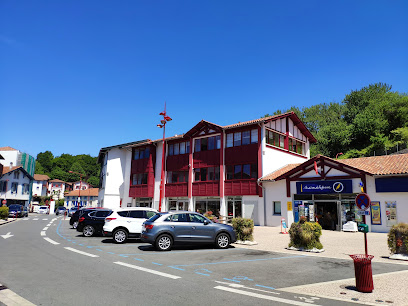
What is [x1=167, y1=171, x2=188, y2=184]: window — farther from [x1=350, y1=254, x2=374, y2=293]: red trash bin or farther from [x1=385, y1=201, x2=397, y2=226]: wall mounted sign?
[x1=350, y1=254, x2=374, y2=293]: red trash bin

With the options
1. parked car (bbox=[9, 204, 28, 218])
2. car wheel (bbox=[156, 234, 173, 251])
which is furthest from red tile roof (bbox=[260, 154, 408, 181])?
parked car (bbox=[9, 204, 28, 218])

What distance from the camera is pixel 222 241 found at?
45.5 feet

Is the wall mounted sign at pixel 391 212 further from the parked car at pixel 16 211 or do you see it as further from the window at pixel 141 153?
the parked car at pixel 16 211

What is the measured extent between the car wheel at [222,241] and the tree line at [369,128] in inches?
1279

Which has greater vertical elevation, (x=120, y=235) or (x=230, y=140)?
(x=230, y=140)

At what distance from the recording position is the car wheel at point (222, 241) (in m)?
13.8

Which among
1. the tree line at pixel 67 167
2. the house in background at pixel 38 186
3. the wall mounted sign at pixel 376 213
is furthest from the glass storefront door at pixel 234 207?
the tree line at pixel 67 167

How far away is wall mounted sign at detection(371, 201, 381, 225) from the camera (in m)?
21.3

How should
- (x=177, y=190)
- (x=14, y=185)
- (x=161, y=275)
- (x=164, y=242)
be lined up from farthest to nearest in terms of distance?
(x=14, y=185)
(x=177, y=190)
(x=164, y=242)
(x=161, y=275)

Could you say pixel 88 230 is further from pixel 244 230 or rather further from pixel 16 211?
pixel 16 211

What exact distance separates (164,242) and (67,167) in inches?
4623

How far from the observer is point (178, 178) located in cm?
3481

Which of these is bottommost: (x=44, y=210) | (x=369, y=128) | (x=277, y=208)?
(x=44, y=210)

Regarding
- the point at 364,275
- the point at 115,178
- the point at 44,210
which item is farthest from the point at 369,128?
the point at 44,210
